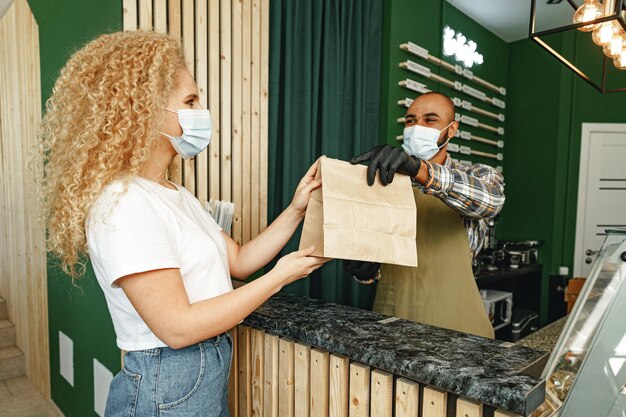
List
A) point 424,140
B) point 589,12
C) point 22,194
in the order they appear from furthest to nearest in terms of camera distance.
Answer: point 22,194, point 589,12, point 424,140

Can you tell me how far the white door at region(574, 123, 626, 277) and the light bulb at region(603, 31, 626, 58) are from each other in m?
2.40

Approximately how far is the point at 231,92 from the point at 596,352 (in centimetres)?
178

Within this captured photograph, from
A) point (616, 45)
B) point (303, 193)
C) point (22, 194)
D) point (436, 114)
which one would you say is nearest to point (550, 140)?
point (616, 45)

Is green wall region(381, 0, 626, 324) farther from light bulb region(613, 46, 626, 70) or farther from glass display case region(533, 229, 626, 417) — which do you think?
glass display case region(533, 229, 626, 417)

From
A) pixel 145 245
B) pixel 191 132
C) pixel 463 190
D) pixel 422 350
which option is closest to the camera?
pixel 145 245

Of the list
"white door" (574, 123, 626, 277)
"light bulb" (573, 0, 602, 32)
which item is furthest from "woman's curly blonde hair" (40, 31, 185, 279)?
"white door" (574, 123, 626, 277)

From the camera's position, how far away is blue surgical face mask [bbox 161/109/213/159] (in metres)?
1.18

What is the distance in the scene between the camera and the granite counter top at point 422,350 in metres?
0.88

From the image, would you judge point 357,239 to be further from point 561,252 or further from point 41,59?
point 561,252

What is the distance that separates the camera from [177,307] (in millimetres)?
947

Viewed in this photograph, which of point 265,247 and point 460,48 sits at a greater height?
point 460,48

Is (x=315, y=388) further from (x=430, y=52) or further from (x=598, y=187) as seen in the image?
(x=598, y=187)

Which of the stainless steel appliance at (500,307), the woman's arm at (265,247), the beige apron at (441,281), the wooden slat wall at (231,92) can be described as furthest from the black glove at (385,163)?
the stainless steel appliance at (500,307)

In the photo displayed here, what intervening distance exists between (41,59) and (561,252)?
16.2 feet
